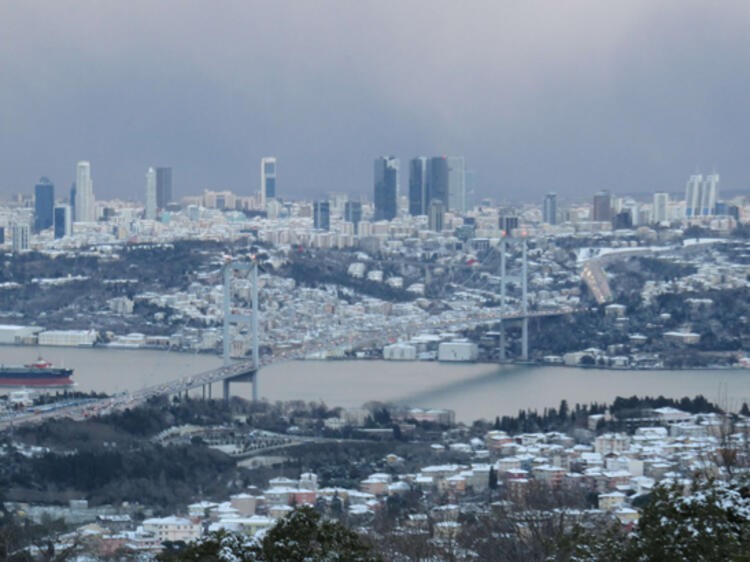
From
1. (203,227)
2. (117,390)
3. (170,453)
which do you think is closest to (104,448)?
(170,453)

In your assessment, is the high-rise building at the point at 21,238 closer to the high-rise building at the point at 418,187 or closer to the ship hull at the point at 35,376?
the high-rise building at the point at 418,187

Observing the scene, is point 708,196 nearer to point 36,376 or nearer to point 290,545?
point 36,376

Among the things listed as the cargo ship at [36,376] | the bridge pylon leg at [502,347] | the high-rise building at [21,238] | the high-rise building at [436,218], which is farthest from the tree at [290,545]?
the high-rise building at [436,218]

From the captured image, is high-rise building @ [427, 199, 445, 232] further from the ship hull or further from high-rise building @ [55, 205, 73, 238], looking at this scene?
the ship hull

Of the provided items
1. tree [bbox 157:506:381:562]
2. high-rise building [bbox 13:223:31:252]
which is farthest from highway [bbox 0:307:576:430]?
high-rise building [bbox 13:223:31:252]

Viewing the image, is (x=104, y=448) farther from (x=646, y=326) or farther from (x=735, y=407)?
(x=646, y=326)

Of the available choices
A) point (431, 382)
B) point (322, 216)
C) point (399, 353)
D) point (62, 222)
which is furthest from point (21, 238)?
point (431, 382)
